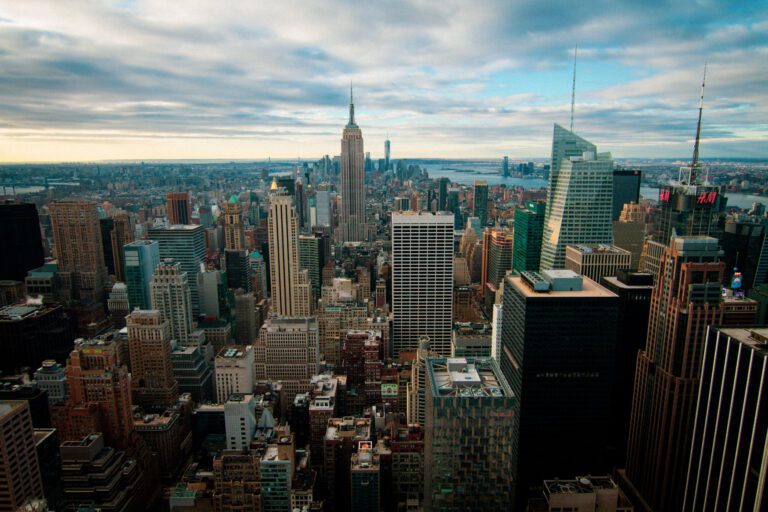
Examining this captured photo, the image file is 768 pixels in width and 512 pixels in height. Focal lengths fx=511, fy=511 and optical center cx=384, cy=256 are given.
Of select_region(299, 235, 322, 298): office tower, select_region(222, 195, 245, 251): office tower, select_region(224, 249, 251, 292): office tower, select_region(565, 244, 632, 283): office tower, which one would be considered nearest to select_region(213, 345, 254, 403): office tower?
select_region(224, 249, 251, 292): office tower

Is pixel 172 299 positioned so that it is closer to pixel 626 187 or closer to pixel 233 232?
pixel 233 232

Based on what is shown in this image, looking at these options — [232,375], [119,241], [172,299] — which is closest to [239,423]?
[232,375]

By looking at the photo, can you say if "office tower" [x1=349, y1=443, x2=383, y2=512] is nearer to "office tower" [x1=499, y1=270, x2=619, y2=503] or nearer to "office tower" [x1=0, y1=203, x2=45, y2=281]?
"office tower" [x1=499, y1=270, x2=619, y2=503]

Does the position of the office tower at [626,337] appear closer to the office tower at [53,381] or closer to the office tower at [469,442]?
the office tower at [469,442]

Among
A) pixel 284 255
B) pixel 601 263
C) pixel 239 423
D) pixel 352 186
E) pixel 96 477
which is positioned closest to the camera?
pixel 96 477

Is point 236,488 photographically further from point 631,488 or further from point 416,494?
point 631,488

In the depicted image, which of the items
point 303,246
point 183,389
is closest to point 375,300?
point 303,246
